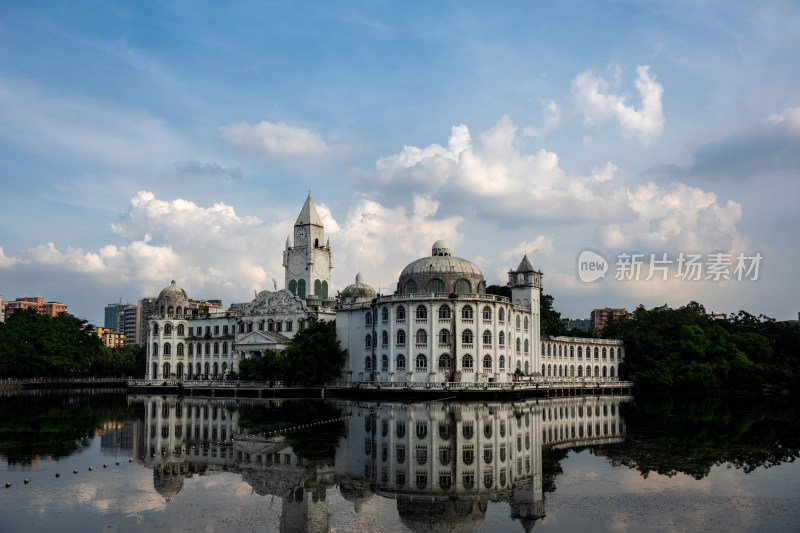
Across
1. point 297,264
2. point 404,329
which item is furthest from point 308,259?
point 404,329

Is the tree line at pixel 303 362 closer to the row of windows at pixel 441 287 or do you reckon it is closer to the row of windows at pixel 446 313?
the row of windows at pixel 446 313

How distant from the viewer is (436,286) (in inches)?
3071

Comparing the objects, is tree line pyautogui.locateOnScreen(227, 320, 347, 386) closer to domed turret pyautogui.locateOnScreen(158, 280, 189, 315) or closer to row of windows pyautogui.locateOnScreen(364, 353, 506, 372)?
row of windows pyautogui.locateOnScreen(364, 353, 506, 372)

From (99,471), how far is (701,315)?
293 feet

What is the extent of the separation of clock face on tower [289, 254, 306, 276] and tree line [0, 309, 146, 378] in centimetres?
2955

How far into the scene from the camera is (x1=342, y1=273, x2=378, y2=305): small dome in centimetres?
9631

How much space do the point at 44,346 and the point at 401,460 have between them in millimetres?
95134

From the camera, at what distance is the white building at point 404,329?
7356cm

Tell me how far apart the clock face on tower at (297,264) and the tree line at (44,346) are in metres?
29.6

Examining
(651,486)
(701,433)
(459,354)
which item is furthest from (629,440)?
(459,354)

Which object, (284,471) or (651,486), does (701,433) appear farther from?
(284,471)

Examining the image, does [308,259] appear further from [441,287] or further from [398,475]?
[398,475]

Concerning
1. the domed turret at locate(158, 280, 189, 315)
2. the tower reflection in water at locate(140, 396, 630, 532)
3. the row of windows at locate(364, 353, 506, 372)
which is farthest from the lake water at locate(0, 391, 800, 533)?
the domed turret at locate(158, 280, 189, 315)

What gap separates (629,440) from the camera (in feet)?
115
